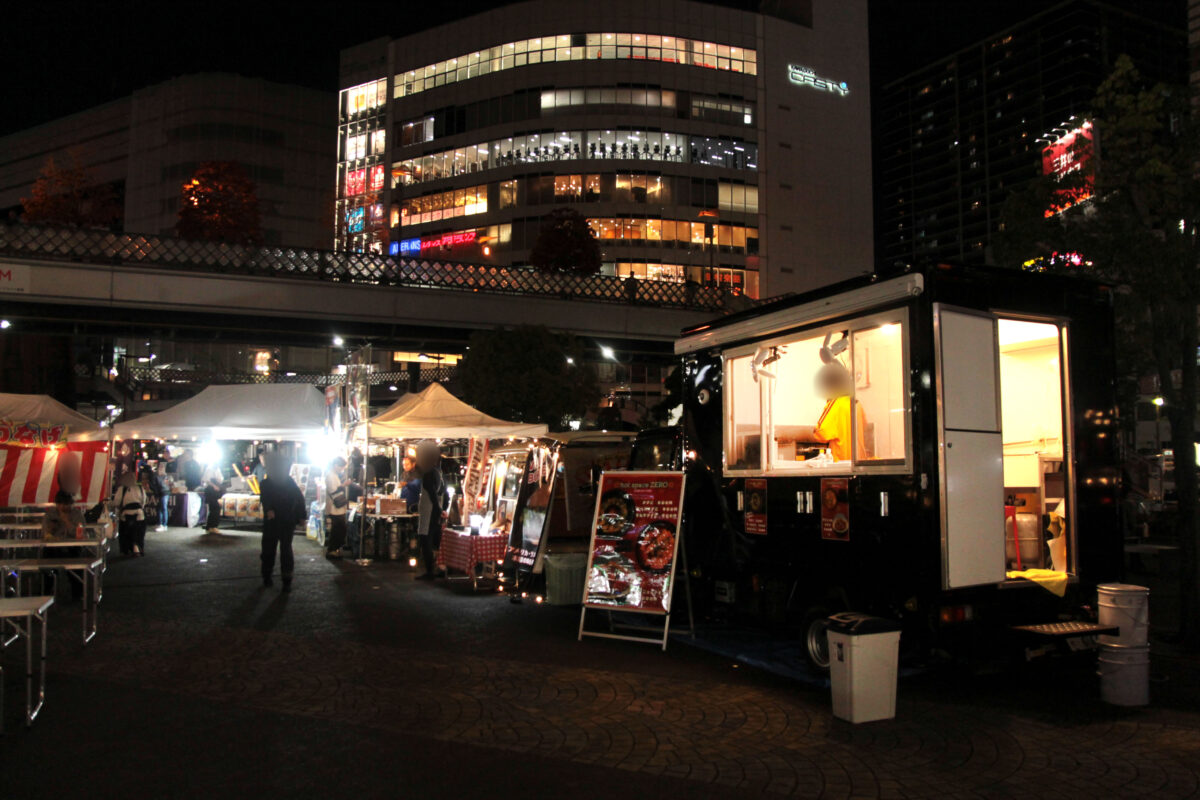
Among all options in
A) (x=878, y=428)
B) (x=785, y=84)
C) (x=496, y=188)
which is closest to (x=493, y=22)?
(x=496, y=188)

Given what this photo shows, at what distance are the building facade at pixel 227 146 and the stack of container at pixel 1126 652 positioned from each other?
78192mm

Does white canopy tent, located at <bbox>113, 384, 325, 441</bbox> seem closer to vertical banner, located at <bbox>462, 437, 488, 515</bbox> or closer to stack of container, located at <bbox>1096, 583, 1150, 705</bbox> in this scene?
vertical banner, located at <bbox>462, 437, 488, 515</bbox>

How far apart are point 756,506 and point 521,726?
3341mm

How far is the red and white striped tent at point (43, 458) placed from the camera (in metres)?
13.1

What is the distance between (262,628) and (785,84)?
239 feet

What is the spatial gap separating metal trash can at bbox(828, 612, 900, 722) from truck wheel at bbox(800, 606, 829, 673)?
1.06 meters

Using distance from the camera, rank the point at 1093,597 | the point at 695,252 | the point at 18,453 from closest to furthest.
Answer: the point at 1093,597 → the point at 18,453 → the point at 695,252

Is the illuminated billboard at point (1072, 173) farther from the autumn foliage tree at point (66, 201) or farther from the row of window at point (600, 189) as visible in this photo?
the row of window at point (600, 189)

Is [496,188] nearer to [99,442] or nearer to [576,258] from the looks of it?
[576,258]

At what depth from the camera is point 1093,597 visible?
7.14 metres

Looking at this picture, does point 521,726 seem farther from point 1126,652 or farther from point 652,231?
point 652,231

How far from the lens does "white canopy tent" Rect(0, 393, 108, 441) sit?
14070 millimetres

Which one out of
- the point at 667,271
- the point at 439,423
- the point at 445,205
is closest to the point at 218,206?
the point at 445,205

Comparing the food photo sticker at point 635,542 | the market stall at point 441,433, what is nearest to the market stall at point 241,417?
the market stall at point 441,433
